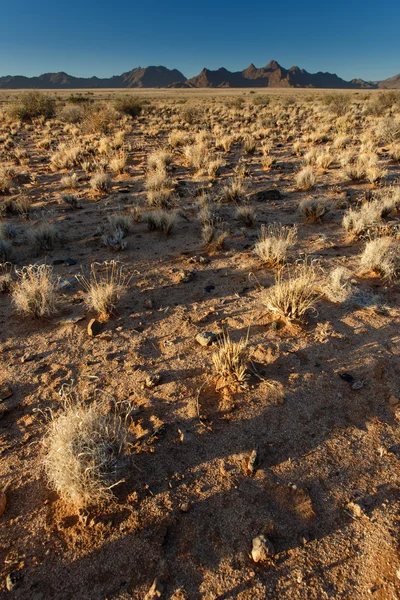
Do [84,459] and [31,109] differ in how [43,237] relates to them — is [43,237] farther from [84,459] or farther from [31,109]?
[31,109]

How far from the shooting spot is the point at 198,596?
6.19 feet

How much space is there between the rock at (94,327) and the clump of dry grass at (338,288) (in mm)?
2865

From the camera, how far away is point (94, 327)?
Result: 395 cm

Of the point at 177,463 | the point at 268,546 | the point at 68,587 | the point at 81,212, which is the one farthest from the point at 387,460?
the point at 81,212

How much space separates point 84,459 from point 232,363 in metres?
1.47

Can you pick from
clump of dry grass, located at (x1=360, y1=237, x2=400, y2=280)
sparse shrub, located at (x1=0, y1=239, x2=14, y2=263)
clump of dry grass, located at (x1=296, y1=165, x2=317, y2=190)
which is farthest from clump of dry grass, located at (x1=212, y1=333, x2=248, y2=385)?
clump of dry grass, located at (x1=296, y1=165, x2=317, y2=190)

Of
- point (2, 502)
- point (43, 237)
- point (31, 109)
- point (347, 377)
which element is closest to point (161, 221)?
point (43, 237)

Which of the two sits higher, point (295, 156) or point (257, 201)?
point (295, 156)

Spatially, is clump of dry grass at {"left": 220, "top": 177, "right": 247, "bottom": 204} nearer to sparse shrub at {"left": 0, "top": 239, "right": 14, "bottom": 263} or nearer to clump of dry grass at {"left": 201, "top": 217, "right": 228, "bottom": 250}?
clump of dry grass at {"left": 201, "top": 217, "right": 228, "bottom": 250}

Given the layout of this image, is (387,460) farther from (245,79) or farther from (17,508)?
(245,79)

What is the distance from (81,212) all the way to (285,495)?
279 inches

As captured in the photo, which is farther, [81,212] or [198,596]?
[81,212]

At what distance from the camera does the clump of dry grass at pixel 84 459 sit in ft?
7.25

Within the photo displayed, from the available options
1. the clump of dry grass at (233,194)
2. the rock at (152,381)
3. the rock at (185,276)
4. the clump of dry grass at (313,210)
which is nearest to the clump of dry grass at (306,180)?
the clump of dry grass at (233,194)
